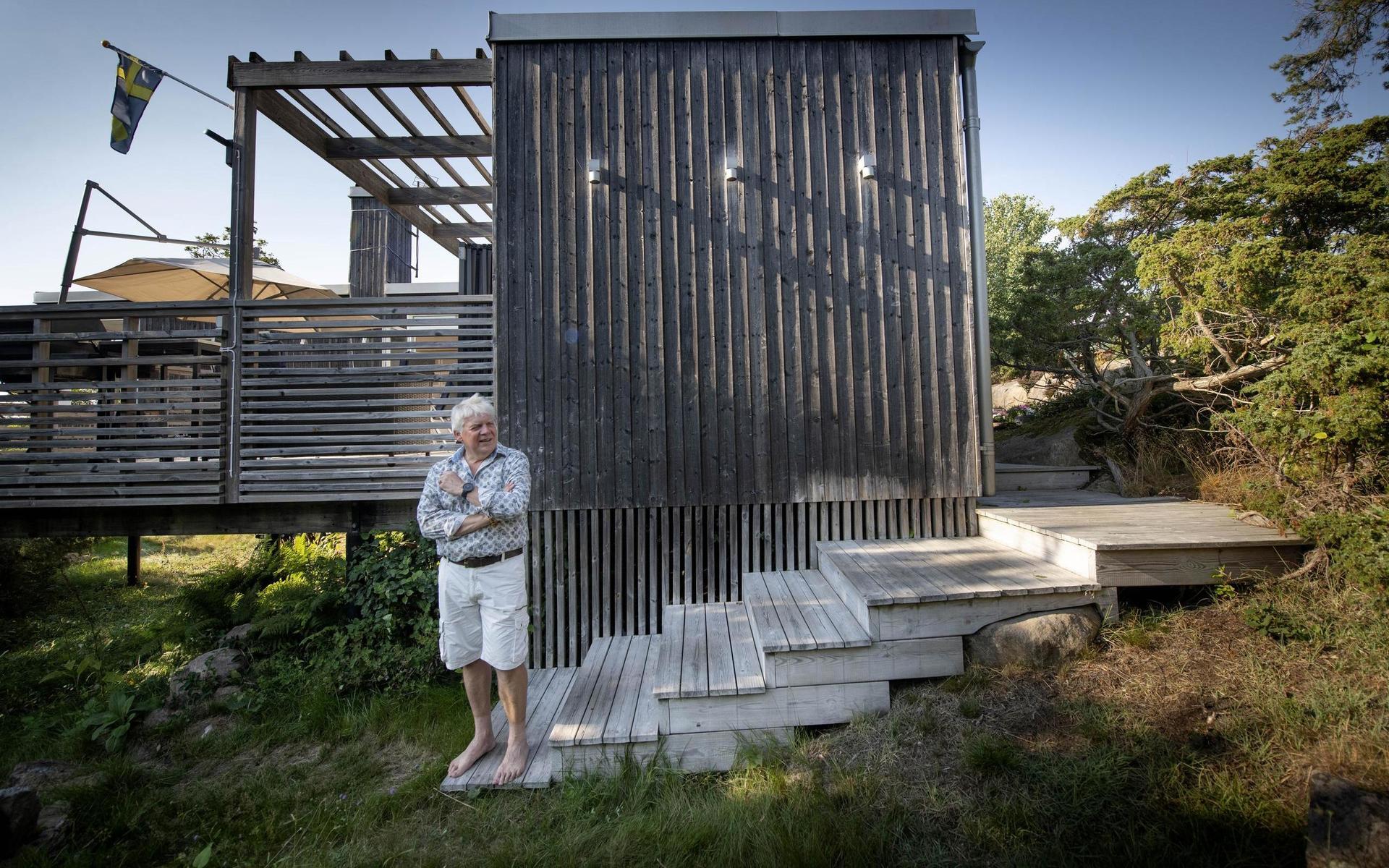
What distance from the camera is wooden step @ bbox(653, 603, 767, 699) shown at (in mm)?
2906

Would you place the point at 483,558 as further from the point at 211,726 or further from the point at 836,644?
the point at 211,726

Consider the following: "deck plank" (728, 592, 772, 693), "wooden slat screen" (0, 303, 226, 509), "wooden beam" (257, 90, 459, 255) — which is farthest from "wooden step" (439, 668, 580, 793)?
"wooden beam" (257, 90, 459, 255)

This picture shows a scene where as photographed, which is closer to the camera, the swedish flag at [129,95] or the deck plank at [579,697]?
the deck plank at [579,697]

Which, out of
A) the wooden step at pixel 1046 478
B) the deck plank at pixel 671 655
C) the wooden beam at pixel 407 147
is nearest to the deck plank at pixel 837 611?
the deck plank at pixel 671 655

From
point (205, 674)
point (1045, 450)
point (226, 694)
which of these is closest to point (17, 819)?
point (226, 694)

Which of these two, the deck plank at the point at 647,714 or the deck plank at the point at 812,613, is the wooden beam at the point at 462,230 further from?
the deck plank at the point at 647,714

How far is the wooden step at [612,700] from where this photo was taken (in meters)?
2.85

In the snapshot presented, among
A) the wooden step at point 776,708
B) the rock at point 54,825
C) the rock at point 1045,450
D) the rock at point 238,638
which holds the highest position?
the rock at point 1045,450

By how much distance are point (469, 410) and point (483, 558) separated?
27.7 inches

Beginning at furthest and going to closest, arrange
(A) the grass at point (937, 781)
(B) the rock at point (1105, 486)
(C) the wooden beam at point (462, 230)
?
(C) the wooden beam at point (462, 230) < (B) the rock at point (1105, 486) < (A) the grass at point (937, 781)

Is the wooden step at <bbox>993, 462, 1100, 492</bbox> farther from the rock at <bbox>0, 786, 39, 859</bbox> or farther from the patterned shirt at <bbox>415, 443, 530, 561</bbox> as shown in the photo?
the rock at <bbox>0, 786, 39, 859</bbox>

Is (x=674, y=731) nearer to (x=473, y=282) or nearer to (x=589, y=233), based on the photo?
(x=589, y=233)

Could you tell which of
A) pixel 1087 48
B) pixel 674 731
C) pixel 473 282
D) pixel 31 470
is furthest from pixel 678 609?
pixel 1087 48

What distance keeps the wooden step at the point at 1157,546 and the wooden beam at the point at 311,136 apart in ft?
22.5
